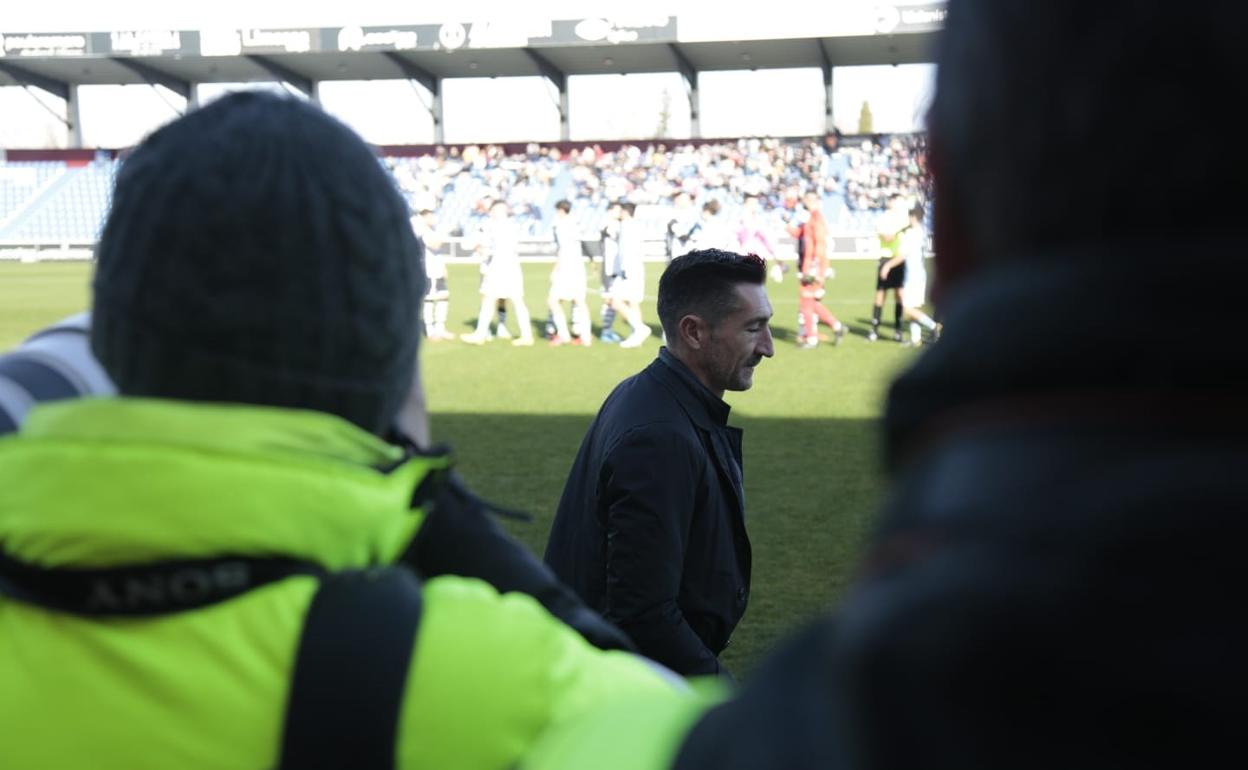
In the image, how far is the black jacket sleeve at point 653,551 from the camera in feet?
12.6

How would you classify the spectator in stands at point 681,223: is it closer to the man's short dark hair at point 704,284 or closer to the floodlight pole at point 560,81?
the man's short dark hair at point 704,284

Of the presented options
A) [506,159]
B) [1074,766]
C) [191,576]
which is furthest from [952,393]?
[506,159]

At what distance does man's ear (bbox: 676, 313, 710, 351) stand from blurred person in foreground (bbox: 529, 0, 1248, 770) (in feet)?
13.3

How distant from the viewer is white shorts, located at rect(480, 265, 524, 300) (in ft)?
62.5

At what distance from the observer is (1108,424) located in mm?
568

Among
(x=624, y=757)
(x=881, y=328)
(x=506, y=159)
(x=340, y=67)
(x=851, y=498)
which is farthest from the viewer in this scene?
(x=340, y=67)

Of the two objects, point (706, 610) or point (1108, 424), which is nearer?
point (1108, 424)

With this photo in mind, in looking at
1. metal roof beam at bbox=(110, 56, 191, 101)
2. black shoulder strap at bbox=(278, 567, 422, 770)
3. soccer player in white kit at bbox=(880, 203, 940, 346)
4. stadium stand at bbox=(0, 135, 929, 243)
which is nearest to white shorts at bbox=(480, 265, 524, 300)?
soccer player in white kit at bbox=(880, 203, 940, 346)

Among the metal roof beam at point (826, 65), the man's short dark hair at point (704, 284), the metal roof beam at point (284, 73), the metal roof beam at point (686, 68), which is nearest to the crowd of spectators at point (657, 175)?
the metal roof beam at point (826, 65)

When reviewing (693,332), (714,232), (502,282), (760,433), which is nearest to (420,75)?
(502,282)

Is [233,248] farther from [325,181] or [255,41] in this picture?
[255,41]

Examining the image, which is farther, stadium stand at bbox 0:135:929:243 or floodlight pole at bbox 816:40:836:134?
floodlight pole at bbox 816:40:836:134

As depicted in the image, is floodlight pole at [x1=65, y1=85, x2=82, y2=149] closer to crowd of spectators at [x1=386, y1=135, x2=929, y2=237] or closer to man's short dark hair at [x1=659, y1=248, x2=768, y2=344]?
crowd of spectators at [x1=386, y1=135, x2=929, y2=237]

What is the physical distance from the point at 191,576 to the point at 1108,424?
0.74 meters
